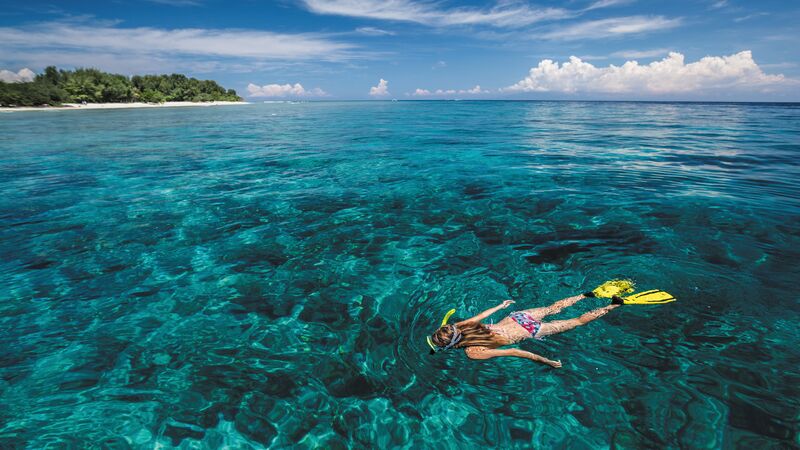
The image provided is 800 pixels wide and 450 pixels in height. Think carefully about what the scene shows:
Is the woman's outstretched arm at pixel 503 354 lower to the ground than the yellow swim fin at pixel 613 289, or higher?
lower

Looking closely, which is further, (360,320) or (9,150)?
(9,150)

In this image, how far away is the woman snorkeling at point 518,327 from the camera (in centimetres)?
587

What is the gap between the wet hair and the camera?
19.3 feet

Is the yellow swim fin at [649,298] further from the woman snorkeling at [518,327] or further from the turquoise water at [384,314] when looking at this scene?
the turquoise water at [384,314]

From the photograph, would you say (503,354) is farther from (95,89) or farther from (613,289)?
(95,89)

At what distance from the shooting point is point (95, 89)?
111m

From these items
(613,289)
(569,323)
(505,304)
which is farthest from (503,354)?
(613,289)

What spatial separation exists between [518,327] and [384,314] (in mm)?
2853

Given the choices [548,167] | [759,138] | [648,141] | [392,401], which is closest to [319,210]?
[392,401]

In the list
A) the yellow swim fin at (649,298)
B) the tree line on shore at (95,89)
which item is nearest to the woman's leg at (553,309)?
the yellow swim fin at (649,298)

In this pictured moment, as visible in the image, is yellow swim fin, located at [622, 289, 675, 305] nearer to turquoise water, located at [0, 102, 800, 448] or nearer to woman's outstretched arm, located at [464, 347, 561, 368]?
turquoise water, located at [0, 102, 800, 448]

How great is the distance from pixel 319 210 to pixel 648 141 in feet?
105

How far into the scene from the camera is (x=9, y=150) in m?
29.2

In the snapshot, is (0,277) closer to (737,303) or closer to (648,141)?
(737,303)
